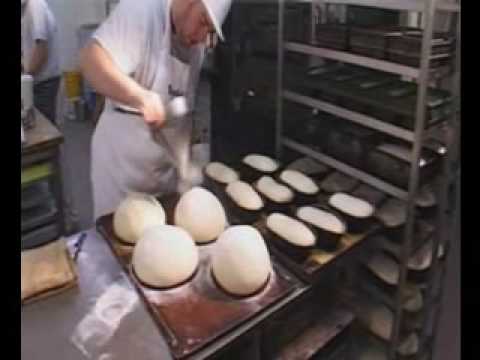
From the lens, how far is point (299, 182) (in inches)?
30.7

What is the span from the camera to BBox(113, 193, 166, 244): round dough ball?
24.7 inches

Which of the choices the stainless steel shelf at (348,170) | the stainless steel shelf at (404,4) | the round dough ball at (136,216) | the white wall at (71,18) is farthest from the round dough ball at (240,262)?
the stainless steel shelf at (404,4)

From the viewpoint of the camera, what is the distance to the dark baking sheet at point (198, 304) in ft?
1.92

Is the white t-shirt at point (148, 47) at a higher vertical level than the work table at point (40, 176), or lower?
higher

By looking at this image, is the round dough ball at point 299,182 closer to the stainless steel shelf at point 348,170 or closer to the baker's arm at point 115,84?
the stainless steel shelf at point 348,170

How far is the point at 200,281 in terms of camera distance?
0.66m

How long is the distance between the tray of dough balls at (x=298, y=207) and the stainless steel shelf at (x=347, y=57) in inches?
7.5

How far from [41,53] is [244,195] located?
1.21ft

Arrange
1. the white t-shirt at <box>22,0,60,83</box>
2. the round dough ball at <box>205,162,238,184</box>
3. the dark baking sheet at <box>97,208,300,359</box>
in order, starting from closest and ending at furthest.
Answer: the white t-shirt at <box>22,0,60,83</box> < the dark baking sheet at <box>97,208,300,359</box> < the round dough ball at <box>205,162,238,184</box>

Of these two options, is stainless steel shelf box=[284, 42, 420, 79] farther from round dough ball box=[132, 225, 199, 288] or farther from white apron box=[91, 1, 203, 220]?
round dough ball box=[132, 225, 199, 288]

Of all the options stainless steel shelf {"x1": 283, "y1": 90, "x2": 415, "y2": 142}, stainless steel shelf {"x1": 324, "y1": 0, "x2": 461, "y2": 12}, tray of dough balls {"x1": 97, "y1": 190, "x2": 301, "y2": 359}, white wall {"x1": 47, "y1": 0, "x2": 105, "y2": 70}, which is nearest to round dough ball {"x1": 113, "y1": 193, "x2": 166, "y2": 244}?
tray of dough balls {"x1": 97, "y1": 190, "x2": 301, "y2": 359}

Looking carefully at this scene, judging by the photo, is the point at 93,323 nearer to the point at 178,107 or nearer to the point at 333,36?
the point at 178,107

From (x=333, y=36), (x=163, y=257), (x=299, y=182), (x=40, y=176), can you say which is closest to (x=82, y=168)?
(x=40, y=176)

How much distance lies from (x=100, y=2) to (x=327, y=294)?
1.83 feet
